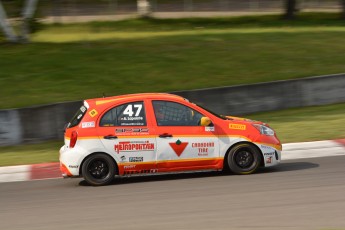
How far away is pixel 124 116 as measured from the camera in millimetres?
11180

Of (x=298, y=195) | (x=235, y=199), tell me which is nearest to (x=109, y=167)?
(x=235, y=199)

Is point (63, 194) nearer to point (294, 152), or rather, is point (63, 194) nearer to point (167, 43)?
point (294, 152)

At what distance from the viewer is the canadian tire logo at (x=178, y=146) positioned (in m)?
11.1

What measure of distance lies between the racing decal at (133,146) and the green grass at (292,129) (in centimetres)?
329

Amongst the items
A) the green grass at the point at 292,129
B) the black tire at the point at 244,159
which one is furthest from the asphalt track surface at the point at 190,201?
the green grass at the point at 292,129

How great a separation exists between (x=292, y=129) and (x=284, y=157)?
116 inches

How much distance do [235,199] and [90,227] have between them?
2.18m

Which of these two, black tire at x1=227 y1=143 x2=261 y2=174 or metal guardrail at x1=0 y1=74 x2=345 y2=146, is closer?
black tire at x1=227 y1=143 x2=261 y2=174

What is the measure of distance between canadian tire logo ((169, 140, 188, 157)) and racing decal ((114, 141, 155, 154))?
0.34m

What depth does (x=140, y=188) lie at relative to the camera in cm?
1077

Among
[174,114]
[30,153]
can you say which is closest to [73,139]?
[174,114]

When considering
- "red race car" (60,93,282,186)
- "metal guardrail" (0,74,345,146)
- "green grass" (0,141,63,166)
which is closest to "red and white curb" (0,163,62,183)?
"green grass" (0,141,63,166)

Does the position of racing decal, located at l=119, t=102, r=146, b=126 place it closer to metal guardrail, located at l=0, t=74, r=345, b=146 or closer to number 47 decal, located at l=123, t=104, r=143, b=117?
number 47 decal, located at l=123, t=104, r=143, b=117

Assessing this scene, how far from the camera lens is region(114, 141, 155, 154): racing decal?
11.1 metres
